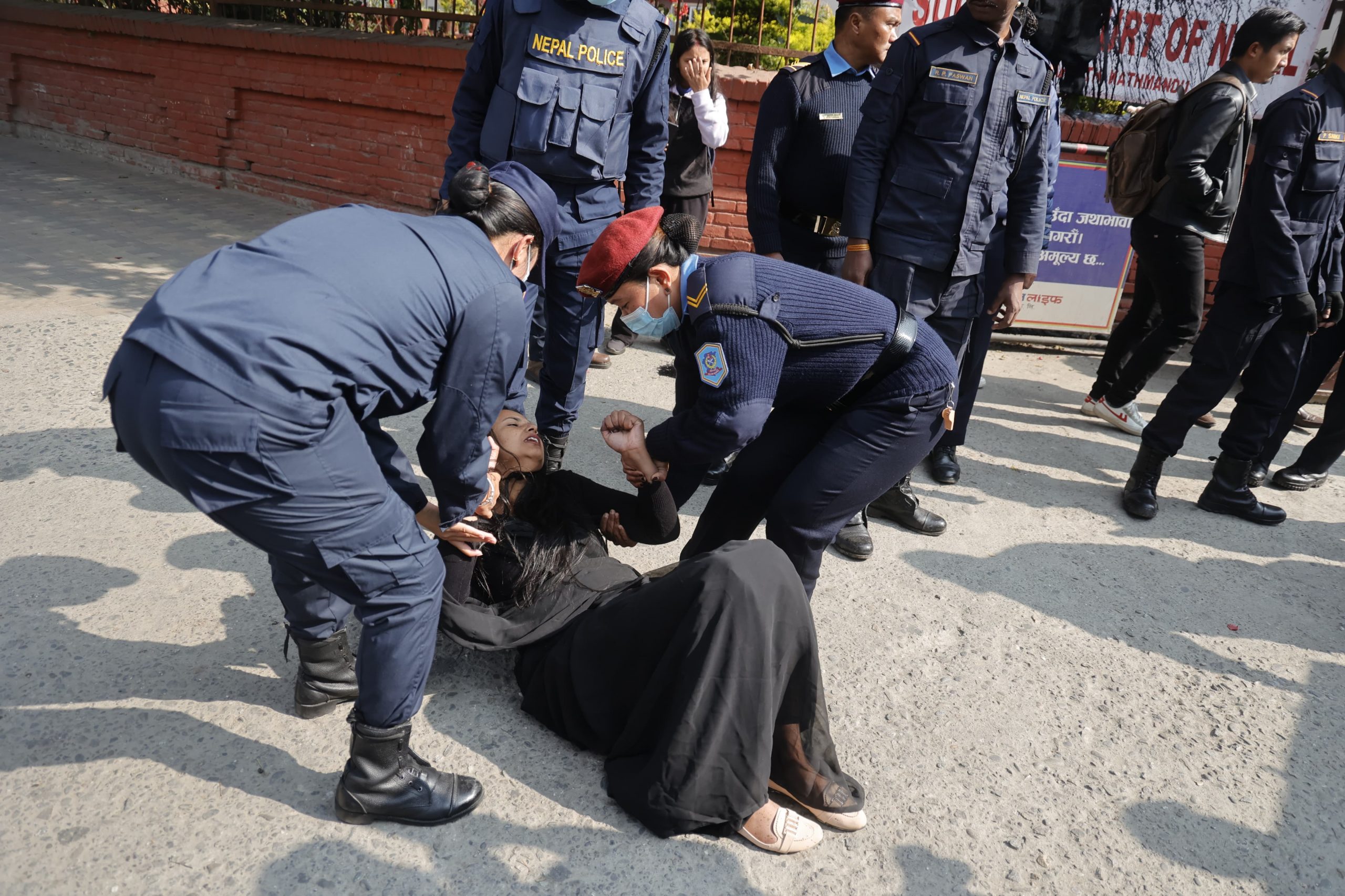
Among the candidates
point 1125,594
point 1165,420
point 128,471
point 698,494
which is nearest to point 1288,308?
point 1165,420

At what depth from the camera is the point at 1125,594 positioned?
134 inches

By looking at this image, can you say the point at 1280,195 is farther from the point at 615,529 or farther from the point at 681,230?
the point at 615,529

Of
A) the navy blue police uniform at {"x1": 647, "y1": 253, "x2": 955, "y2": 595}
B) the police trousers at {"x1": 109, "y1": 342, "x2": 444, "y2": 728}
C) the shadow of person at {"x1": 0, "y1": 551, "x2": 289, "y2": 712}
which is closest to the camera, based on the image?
the police trousers at {"x1": 109, "y1": 342, "x2": 444, "y2": 728}

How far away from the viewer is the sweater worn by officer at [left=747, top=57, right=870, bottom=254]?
371 cm

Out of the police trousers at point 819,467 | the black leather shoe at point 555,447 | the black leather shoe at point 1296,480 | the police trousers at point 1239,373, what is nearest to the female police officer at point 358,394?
the police trousers at point 819,467

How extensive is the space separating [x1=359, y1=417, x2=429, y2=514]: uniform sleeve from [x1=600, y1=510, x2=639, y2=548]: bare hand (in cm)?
54

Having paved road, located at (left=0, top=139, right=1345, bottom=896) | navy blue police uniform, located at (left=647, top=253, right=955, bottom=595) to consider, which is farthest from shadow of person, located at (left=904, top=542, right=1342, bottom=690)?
navy blue police uniform, located at (left=647, top=253, right=955, bottom=595)

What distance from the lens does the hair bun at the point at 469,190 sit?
2.00 meters

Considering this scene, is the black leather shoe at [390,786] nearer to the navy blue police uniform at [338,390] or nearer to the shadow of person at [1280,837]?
the navy blue police uniform at [338,390]

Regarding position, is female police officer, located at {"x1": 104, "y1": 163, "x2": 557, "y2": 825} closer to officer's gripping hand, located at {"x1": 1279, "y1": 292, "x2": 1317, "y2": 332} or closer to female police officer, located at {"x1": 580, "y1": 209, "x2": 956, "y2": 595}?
female police officer, located at {"x1": 580, "y1": 209, "x2": 956, "y2": 595}

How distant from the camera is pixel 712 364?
2186 mm

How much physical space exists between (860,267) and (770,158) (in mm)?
684

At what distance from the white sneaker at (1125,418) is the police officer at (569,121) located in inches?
113

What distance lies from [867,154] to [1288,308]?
1.96 meters
